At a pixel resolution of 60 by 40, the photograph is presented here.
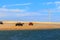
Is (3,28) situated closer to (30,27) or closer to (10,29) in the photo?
(10,29)

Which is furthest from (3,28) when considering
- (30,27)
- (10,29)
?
(30,27)

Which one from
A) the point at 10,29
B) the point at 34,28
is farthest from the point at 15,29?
the point at 34,28

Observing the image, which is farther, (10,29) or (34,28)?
(34,28)

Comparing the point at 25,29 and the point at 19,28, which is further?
the point at 25,29

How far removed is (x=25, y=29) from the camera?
137250 mm

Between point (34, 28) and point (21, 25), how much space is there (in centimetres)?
1173

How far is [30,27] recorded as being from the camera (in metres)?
137

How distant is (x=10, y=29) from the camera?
431 feet

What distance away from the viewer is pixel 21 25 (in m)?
133

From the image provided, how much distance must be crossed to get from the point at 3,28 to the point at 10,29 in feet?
10.1

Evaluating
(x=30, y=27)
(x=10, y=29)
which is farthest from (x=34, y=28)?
(x=10, y=29)

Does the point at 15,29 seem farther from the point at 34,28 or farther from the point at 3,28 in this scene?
the point at 34,28

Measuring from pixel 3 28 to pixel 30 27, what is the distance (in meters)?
13.0

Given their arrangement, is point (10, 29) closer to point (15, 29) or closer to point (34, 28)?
point (15, 29)
